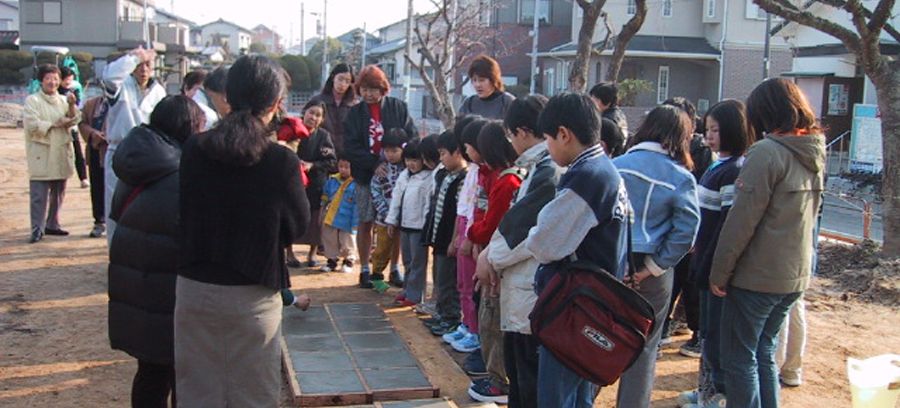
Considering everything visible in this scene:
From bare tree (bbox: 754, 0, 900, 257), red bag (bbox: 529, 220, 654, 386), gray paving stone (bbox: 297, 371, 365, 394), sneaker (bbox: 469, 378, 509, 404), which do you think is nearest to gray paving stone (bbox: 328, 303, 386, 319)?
gray paving stone (bbox: 297, 371, 365, 394)

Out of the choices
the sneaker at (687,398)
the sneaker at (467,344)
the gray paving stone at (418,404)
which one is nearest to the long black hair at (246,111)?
the gray paving stone at (418,404)

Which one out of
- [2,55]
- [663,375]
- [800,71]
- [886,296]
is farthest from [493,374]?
[2,55]

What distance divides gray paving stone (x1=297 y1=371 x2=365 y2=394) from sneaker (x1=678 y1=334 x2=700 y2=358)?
7.92 ft

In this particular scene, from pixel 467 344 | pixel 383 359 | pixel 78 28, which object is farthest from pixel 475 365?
pixel 78 28

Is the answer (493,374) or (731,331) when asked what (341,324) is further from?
(731,331)

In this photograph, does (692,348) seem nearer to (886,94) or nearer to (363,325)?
(363,325)

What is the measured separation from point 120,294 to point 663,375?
3479 mm

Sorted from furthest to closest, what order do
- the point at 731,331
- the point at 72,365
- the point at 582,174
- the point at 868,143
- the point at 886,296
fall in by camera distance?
the point at 868,143, the point at 886,296, the point at 72,365, the point at 731,331, the point at 582,174

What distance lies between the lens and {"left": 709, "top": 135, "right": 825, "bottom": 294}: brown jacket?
407 centimetres

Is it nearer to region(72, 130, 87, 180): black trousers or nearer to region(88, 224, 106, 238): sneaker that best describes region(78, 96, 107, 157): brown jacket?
region(88, 224, 106, 238): sneaker

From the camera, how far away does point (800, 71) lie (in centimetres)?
2827

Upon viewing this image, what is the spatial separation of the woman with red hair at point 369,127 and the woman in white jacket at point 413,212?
0.47 meters

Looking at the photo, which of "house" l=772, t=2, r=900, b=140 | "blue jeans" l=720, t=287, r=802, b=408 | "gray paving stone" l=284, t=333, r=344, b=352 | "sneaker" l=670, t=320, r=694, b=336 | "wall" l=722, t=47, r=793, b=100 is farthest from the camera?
"wall" l=722, t=47, r=793, b=100

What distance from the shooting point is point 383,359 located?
5531mm
